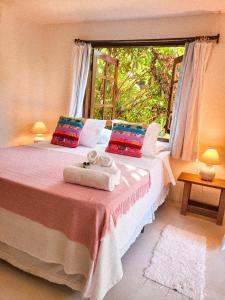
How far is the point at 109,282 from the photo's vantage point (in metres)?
1.48

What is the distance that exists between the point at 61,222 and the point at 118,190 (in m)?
0.46

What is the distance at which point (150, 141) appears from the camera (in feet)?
9.62

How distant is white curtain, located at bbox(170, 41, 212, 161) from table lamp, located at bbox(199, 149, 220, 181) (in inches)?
8.5

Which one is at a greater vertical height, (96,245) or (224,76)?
(224,76)

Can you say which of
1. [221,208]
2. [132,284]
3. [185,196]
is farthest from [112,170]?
[221,208]

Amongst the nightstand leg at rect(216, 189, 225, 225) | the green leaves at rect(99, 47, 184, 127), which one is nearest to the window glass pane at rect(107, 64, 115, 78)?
the green leaves at rect(99, 47, 184, 127)

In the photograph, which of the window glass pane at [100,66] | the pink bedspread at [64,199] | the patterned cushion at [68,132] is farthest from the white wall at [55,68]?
the pink bedspread at [64,199]

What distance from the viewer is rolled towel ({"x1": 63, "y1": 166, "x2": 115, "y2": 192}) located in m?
1.69

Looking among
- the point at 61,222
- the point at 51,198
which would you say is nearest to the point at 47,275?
the point at 61,222

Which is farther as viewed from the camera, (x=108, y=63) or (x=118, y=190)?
(x=108, y=63)

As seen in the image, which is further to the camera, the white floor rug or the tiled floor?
the white floor rug

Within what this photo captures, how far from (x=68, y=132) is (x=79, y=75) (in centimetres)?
107

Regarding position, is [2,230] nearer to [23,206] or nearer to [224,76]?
[23,206]

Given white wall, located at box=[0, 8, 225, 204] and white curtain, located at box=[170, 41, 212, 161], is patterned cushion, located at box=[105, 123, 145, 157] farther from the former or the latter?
white wall, located at box=[0, 8, 225, 204]
